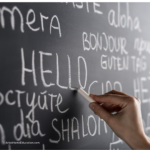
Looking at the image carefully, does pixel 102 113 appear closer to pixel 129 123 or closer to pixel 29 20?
pixel 129 123

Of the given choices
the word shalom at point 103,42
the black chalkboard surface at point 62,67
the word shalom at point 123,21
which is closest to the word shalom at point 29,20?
the black chalkboard surface at point 62,67

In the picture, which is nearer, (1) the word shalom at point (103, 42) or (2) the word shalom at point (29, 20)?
(2) the word shalom at point (29, 20)

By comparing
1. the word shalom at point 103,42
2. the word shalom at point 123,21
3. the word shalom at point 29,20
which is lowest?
the word shalom at point 103,42

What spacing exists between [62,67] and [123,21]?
44 cm

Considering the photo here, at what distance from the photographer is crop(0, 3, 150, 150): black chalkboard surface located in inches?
24.8

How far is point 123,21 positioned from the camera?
0.90 meters

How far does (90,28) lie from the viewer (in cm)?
79

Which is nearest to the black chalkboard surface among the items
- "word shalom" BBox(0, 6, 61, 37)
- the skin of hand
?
"word shalom" BBox(0, 6, 61, 37)

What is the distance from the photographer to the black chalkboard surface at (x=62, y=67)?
630mm

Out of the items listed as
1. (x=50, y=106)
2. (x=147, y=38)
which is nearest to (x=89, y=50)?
(x=50, y=106)

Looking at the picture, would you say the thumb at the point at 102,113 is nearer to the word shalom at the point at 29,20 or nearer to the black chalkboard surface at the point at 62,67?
the black chalkboard surface at the point at 62,67

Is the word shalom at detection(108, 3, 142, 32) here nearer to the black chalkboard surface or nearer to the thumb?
the black chalkboard surface

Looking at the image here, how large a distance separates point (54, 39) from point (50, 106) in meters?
0.27

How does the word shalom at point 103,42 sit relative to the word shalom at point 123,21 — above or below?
below
